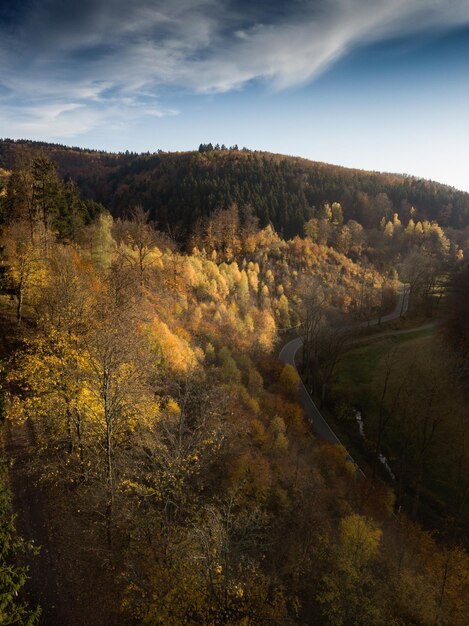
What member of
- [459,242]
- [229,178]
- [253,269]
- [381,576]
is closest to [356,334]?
[253,269]

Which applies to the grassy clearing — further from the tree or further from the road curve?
the tree

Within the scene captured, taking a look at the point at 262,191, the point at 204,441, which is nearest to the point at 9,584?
the point at 204,441

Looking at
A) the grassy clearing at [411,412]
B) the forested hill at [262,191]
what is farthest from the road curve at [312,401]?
the forested hill at [262,191]

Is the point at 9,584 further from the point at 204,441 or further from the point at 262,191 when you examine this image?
the point at 262,191

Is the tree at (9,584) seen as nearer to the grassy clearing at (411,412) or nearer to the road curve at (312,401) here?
the grassy clearing at (411,412)

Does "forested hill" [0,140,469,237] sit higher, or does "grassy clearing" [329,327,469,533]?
"forested hill" [0,140,469,237]

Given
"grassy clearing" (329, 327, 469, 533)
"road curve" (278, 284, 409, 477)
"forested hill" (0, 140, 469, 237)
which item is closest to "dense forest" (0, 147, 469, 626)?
"grassy clearing" (329, 327, 469, 533)
